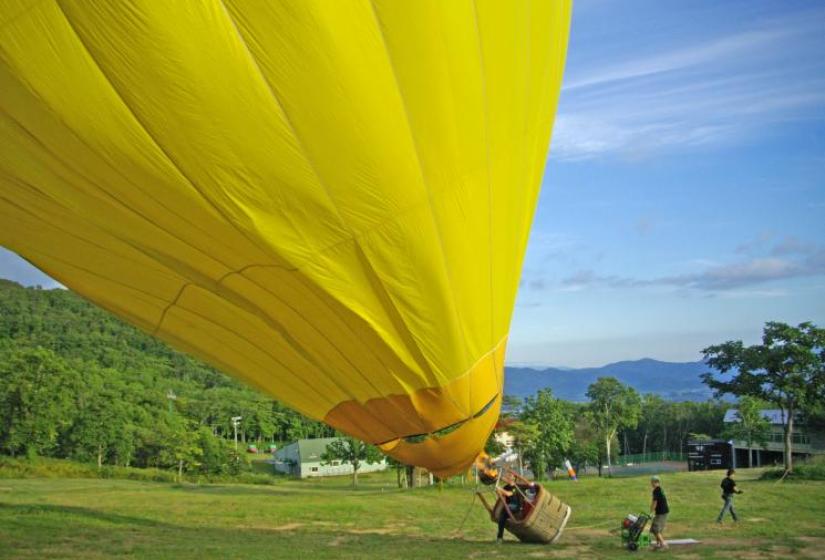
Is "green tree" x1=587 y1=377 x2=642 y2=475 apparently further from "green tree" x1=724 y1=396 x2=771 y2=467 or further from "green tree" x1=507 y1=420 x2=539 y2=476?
"green tree" x1=507 y1=420 x2=539 y2=476

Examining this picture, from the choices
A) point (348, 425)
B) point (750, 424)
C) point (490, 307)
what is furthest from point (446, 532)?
point (750, 424)

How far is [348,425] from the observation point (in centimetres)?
537

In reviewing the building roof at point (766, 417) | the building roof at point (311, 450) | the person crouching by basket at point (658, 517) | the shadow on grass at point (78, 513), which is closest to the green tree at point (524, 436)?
the building roof at point (766, 417)

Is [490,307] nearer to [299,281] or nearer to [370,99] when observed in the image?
[299,281]

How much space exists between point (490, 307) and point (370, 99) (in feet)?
5.32

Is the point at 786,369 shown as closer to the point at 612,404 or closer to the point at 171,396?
the point at 612,404

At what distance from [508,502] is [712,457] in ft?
88.0

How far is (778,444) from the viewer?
37.4m

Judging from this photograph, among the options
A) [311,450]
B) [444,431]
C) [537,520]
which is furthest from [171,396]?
[444,431]

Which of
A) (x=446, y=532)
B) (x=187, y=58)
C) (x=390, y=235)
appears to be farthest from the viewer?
(x=446, y=532)

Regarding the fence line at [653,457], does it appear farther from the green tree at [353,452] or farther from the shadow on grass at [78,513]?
the shadow on grass at [78,513]

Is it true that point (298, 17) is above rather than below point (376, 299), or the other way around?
above

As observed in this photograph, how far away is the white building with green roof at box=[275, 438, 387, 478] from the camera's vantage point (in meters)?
46.2

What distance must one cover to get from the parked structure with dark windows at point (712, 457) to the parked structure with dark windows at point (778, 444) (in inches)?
39.0
